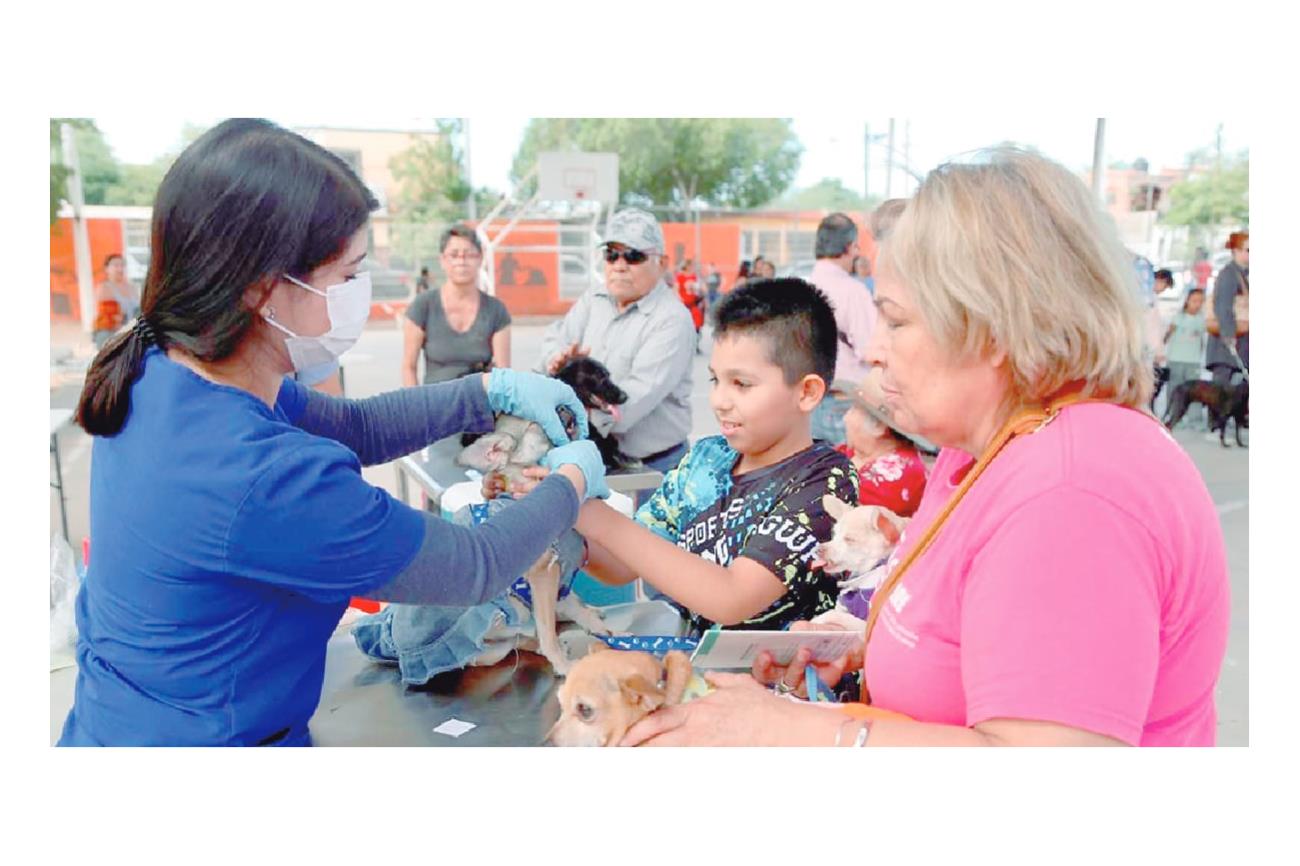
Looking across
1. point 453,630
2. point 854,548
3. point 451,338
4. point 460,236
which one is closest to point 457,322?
point 451,338

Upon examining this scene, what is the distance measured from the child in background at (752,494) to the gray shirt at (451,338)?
Result: 390 cm

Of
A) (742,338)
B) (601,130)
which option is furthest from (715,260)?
(742,338)

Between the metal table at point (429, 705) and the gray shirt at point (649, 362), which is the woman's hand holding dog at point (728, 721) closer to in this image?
the metal table at point (429, 705)

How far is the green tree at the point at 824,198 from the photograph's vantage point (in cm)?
3097

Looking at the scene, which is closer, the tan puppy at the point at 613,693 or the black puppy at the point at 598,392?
the tan puppy at the point at 613,693

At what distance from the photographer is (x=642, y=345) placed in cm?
491

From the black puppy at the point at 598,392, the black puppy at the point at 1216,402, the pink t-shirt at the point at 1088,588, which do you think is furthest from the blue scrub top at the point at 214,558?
the black puppy at the point at 1216,402

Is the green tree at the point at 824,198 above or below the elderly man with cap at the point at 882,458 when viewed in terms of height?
above

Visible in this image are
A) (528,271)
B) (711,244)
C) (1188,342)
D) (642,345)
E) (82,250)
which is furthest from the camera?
(711,244)

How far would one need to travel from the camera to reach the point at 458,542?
4.83 feet

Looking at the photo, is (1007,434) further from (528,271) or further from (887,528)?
(528,271)

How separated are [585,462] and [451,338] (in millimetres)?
4566

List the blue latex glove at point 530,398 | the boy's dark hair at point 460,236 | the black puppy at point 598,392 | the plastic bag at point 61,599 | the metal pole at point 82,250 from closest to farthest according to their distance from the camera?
1. the blue latex glove at point 530,398
2. the plastic bag at point 61,599
3. the black puppy at point 598,392
4. the boy's dark hair at point 460,236
5. the metal pole at point 82,250

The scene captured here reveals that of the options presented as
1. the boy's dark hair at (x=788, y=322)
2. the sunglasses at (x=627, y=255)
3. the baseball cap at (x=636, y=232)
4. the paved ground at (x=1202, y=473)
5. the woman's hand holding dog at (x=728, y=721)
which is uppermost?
the baseball cap at (x=636, y=232)
